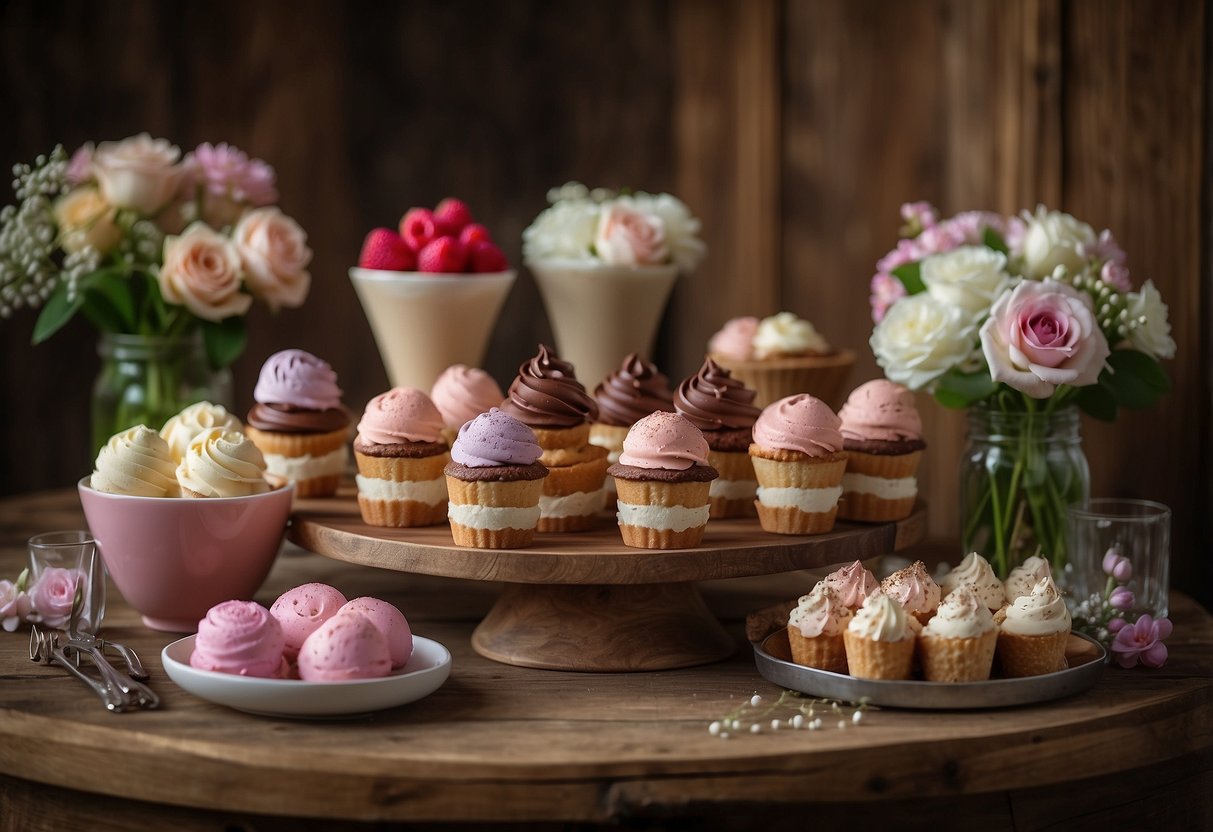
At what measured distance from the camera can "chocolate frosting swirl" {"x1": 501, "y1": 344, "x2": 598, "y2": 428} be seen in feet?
5.86

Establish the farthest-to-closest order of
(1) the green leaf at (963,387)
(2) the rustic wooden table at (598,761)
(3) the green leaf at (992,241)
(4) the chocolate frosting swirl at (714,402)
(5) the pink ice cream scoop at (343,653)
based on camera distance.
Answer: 1. (3) the green leaf at (992,241)
2. (1) the green leaf at (963,387)
3. (4) the chocolate frosting swirl at (714,402)
4. (5) the pink ice cream scoop at (343,653)
5. (2) the rustic wooden table at (598,761)

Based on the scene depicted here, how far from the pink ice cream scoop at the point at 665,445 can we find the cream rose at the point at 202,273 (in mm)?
942

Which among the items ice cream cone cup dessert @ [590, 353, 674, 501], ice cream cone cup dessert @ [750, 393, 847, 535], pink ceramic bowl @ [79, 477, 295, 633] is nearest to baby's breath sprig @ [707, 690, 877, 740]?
ice cream cone cup dessert @ [750, 393, 847, 535]

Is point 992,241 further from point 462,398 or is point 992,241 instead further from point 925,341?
point 462,398

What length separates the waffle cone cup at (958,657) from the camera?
4.99 ft

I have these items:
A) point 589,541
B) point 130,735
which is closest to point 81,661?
point 130,735

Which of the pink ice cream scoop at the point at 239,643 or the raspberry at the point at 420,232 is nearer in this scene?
the pink ice cream scoop at the point at 239,643

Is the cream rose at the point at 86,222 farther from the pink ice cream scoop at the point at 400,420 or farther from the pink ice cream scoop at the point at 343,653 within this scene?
the pink ice cream scoop at the point at 343,653

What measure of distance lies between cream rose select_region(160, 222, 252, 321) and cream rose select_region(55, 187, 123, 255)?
0.43 ft

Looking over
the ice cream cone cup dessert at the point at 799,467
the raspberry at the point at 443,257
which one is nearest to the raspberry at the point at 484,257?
the raspberry at the point at 443,257

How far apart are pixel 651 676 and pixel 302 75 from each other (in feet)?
7.74

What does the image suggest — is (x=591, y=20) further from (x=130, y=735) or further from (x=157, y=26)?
(x=130, y=735)

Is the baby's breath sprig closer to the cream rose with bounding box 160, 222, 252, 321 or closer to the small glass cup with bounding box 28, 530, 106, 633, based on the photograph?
the small glass cup with bounding box 28, 530, 106, 633

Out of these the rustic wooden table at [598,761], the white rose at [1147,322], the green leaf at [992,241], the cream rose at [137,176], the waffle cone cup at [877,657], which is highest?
the cream rose at [137,176]
